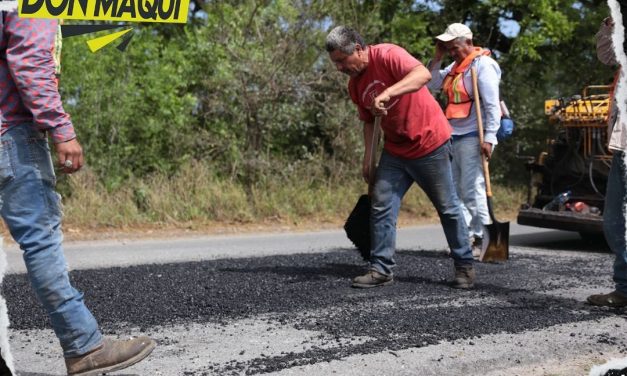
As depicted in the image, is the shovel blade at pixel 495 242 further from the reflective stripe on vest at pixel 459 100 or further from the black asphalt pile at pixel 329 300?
the reflective stripe on vest at pixel 459 100

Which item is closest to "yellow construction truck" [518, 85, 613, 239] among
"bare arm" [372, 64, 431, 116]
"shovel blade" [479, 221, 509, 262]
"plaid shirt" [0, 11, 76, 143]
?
"shovel blade" [479, 221, 509, 262]

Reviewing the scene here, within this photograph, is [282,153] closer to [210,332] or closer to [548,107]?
[548,107]

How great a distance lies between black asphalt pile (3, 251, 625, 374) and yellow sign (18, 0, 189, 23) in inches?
73.1

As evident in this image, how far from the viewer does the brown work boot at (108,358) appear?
3543 millimetres

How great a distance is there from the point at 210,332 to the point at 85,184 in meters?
8.18

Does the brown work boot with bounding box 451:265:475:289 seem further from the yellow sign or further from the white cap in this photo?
the yellow sign

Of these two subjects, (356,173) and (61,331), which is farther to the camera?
(356,173)

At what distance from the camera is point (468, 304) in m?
5.44

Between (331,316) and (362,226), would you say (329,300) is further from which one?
(362,226)

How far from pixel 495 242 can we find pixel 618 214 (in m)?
1.86

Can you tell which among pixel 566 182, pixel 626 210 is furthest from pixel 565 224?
pixel 626 210

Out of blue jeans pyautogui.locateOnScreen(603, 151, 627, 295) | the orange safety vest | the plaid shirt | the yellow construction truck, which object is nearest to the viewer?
the plaid shirt

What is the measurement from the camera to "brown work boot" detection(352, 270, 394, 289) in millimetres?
6031

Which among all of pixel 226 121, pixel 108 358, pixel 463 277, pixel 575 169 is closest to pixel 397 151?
pixel 463 277
